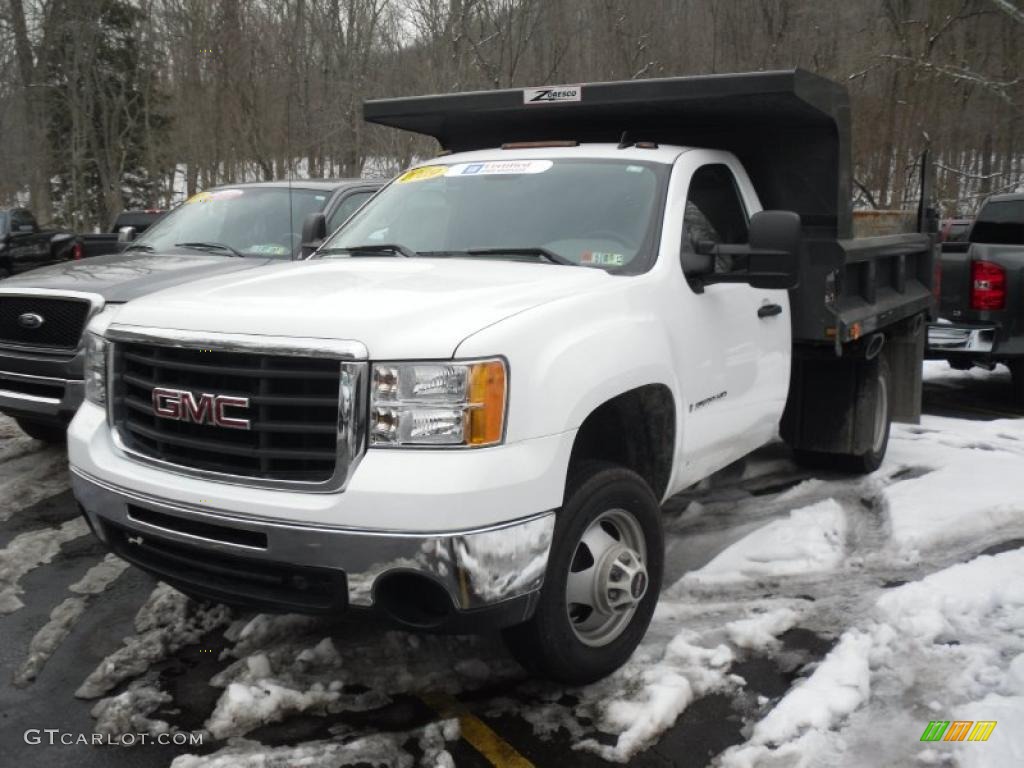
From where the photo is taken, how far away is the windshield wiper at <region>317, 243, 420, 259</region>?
4594 millimetres

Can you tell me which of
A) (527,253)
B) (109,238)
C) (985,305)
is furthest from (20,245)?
(527,253)

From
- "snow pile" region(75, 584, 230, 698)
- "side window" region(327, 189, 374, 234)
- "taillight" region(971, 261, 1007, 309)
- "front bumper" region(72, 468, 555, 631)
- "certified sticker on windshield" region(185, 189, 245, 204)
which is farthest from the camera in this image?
"taillight" region(971, 261, 1007, 309)

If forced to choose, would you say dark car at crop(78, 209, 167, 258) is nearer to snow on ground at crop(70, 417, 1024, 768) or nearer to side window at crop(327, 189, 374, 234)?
side window at crop(327, 189, 374, 234)

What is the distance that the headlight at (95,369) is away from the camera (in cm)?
389

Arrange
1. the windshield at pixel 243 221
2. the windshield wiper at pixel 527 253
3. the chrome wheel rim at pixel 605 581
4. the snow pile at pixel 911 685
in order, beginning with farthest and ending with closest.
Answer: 1. the windshield at pixel 243 221
2. the windshield wiper at pixel 527 253
3. the chrome wheel rim at pixel 605 581
4. the snow pile at pixel 911 685

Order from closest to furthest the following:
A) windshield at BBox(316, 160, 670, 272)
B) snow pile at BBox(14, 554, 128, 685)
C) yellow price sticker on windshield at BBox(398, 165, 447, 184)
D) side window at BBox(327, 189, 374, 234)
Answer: snow pile at BBox(14, 554, 128, 685), windshield at BBox(316, 160, 670, 272), yellow price sticker on windshield at BBox(398, 165, 447, 184), side window at BBox(327, 189, 374, 234)

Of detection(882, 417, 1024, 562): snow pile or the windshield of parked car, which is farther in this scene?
the windshield of parked car

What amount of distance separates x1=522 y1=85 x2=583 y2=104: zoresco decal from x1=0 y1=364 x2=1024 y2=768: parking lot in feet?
7.93

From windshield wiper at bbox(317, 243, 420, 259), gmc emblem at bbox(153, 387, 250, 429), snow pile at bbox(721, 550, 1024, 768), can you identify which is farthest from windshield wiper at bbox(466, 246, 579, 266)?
snow pile at bbox(721, 550, 1024, 768)

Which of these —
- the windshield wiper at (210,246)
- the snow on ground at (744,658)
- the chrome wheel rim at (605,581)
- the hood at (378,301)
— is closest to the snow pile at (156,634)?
the snow on ground at (744,658)

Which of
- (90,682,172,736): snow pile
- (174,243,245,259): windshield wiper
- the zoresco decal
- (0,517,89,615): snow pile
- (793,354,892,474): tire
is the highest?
the zoresco decal

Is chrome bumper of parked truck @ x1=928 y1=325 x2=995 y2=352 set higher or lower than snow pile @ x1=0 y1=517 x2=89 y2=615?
higher

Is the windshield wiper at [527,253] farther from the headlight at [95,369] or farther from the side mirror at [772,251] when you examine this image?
the headlight at [95,369]

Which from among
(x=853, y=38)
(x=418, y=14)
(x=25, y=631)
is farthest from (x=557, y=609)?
(x=853, y=38)
